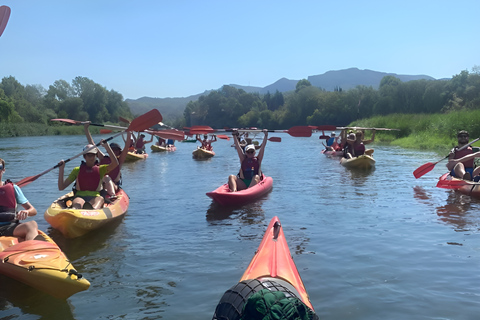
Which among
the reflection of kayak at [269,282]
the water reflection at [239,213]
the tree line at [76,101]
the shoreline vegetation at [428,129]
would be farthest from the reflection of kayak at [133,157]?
the tree line at [76,101]

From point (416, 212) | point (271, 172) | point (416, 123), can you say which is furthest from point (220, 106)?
point (416, 212)

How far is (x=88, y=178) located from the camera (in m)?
7.38

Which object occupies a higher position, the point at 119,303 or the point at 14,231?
the point at 14,231

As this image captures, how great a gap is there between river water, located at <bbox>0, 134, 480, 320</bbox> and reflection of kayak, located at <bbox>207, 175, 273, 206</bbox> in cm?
21

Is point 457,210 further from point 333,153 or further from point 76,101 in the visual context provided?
point 76,101

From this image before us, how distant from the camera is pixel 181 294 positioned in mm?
4770

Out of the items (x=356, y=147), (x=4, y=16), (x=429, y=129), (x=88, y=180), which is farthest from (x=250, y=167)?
(x=429, y=129)

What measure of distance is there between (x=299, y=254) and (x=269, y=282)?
104 inches

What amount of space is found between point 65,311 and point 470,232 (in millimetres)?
5870

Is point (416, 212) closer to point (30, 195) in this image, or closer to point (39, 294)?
point (39, 294)

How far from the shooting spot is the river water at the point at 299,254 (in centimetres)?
447

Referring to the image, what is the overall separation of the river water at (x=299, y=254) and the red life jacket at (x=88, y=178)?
0.76 meters

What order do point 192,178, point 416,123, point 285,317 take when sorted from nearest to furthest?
point 285,317
point 192,178
point 416,123

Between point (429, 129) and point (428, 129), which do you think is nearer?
point (429, 129)
